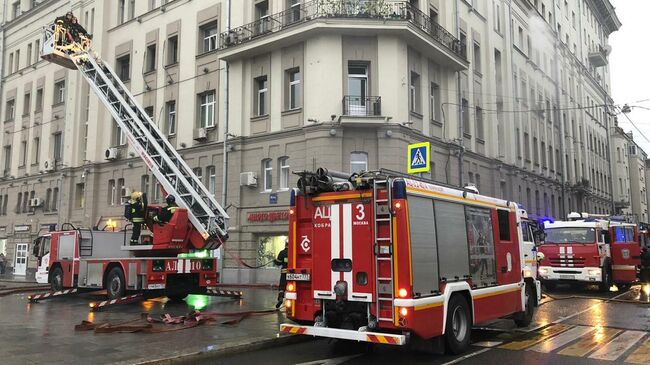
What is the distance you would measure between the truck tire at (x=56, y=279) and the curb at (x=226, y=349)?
37.0ft

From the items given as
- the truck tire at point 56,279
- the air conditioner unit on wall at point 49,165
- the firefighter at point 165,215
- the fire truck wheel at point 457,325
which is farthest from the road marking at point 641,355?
the air conditioner unit on wall at point 49,165

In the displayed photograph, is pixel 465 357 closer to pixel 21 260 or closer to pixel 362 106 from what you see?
pixel 362 106

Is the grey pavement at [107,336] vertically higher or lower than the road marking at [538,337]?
higher

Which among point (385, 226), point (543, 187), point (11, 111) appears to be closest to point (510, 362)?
point (385, 226)

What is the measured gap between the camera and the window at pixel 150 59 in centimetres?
2792

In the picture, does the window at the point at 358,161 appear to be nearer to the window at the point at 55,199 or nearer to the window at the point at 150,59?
the window at the point at 150,59

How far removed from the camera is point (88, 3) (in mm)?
32375

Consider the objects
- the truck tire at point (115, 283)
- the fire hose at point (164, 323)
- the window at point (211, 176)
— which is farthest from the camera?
the window at point (211, 176)

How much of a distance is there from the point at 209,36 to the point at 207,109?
3.60 metres

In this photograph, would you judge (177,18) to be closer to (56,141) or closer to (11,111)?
(56,141)

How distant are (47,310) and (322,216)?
9.39 metres

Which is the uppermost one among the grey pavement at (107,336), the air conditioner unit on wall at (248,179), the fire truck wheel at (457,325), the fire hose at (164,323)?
the air conditioner unit on wall at (248,179)

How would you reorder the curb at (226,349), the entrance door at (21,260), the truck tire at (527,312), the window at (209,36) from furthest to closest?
1. the entrance door at (21,260)
2. the window at (209,36)
3. the truck tire at (527,312)
4. the curb at (226,349)

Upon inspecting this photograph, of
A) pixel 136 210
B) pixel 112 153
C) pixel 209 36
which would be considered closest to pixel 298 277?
pixel 136 210
